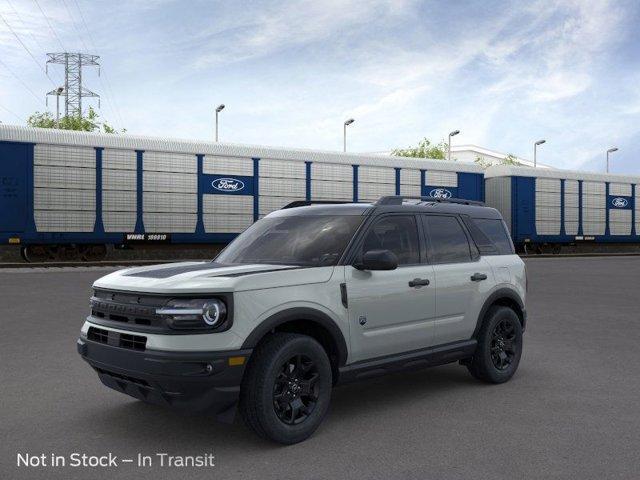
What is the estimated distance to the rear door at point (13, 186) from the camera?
842 inches

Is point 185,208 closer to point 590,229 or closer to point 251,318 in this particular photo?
point 251,318

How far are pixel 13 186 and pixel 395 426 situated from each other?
20.1 metres

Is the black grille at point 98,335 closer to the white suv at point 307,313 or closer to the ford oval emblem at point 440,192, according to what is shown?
the white suv at point 307,313

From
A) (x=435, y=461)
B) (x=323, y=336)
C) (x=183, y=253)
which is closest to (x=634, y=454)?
(x=435, y=461)

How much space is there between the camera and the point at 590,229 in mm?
35688

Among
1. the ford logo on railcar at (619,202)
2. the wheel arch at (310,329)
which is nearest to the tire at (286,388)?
the wheel arch at (310,329)

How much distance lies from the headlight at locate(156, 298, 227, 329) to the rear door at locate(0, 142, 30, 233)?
19.6 m

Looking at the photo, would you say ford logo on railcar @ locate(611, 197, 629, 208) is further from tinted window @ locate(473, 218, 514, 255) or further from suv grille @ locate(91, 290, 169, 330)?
suv grille @ locate(91, 290, 169, 330)

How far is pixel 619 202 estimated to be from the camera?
37.0 metres

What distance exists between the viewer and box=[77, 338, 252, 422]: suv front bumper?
4152 millimetres

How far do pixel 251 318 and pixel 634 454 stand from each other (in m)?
2.75

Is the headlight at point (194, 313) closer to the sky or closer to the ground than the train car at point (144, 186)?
closer to the ground

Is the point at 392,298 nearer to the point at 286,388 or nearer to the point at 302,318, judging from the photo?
the point at 302,318

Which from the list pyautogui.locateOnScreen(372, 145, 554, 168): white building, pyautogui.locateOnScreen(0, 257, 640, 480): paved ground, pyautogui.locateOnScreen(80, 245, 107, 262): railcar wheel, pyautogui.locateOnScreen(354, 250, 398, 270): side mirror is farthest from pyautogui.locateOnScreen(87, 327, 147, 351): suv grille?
pyautogui.locateOnScreen(372, 145, 554, 168): white building
